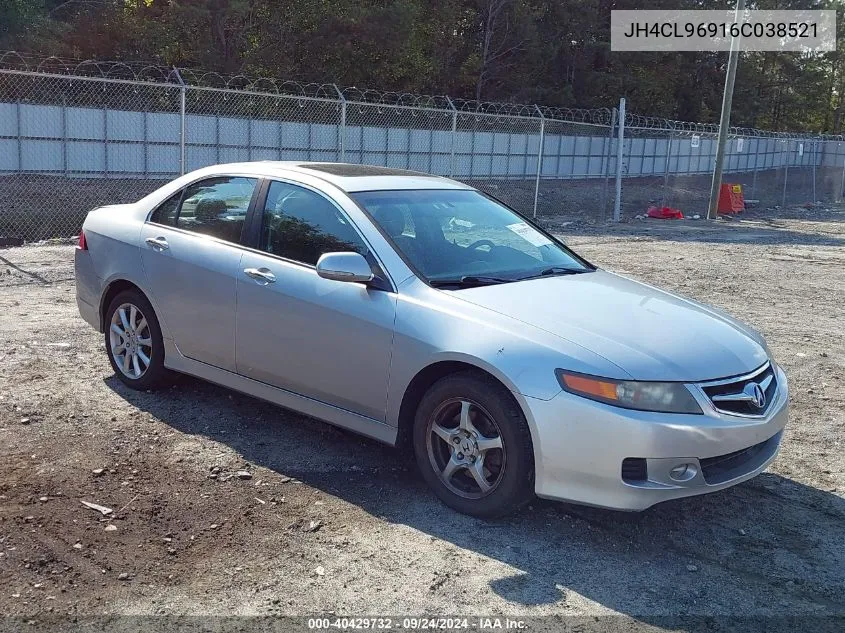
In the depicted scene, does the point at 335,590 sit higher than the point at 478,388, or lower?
lower

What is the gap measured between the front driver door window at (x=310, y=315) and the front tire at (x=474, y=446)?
0.32 metres

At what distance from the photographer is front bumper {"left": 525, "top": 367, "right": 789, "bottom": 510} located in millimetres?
3732

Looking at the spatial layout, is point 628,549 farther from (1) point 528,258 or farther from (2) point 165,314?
(2) point 165,314

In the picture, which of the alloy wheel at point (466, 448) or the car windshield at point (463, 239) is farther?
the car windshield at point (463, 239)

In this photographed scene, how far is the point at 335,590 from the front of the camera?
3.49m

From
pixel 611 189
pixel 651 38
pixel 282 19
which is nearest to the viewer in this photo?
pixel 282 19

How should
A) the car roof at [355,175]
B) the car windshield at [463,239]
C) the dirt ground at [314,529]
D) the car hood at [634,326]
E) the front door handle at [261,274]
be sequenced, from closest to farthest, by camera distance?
the dirt ground at [314,529]
the car hood at [634,326]
the car windshield at [463,239]
the front door handle at [261,274]
the car roof at [355,175]

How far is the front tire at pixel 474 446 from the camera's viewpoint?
156 inches

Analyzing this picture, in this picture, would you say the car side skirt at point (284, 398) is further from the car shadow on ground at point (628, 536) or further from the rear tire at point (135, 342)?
the car shadow on ground at point (628, 536)

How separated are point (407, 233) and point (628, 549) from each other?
6.48 feet

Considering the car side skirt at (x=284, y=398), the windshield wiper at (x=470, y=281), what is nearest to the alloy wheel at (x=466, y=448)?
the car side skirt at (x=284, y=398)

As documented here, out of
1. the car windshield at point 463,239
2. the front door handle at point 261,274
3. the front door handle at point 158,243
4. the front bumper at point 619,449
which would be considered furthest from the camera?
the front door handle at point 158,243

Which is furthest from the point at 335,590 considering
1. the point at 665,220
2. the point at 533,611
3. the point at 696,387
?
the point at 665,220

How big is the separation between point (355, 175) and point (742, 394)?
2.53 metres
